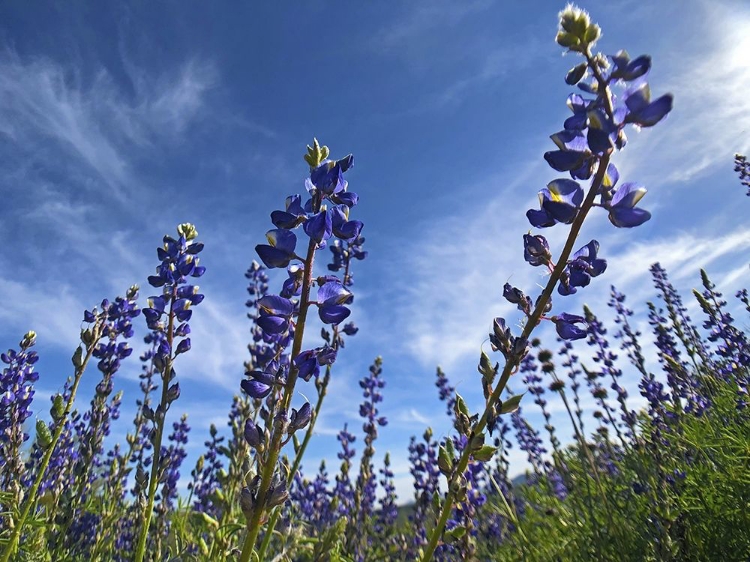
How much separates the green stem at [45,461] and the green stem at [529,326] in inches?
98.1

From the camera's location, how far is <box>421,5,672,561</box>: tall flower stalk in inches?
63.6

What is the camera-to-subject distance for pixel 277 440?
1.53 metres

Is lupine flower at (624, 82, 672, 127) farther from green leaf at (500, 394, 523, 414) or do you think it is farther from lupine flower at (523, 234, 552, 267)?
green leaf at (500, 394, 523, 414)

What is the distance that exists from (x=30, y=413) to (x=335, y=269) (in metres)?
3.37

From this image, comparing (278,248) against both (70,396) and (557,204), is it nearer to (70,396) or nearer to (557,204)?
(557,204)

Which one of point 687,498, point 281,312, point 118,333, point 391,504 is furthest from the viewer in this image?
point 391,504

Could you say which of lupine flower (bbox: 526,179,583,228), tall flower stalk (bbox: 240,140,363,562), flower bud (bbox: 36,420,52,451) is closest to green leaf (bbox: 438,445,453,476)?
tall flower stalk (bbox: 240,140,363,562)

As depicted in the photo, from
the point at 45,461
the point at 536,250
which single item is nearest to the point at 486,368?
the point at 536,250

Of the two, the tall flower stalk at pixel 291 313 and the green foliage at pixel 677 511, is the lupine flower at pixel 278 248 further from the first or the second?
the green foliage at pixel 677 511

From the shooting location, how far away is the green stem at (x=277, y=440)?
1.46m

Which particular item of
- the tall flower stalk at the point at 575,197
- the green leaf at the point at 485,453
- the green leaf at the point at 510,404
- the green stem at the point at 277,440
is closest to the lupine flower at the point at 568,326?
the tall flower stalk at the point at 575,197

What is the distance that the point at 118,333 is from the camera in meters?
4.37

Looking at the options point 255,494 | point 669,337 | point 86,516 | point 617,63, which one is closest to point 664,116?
point 617,63

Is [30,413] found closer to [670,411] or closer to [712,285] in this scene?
[670,411]
